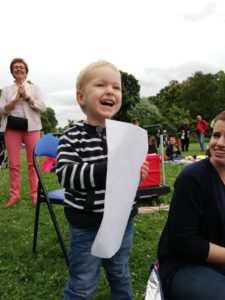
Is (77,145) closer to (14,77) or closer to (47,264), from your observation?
(47,264)

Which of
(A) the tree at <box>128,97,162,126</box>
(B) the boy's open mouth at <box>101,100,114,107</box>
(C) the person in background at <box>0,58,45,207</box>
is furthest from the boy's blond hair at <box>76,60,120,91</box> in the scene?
(A) the tree at <box>128,97,162,126</box>

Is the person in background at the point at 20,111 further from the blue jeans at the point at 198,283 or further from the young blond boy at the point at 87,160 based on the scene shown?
the blue jeans at the point at 198,283

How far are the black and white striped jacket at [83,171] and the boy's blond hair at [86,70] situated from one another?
21 centimetres

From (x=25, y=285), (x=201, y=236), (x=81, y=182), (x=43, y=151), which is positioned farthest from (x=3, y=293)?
(x=201, y=236)

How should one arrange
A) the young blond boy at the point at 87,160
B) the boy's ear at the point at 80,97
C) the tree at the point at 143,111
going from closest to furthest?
1. the young blond boy at the point at 87,160
2. the boy's ear at the point at 80,97
3. the tree at the point at 143,111

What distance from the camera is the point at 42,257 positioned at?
334 centimetres

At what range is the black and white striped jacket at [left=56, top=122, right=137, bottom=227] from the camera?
169 cm

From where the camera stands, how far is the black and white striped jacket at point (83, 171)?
1688mm

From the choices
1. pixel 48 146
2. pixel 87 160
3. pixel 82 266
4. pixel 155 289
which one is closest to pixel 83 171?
pixel 87 160

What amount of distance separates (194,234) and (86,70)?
0.95 meters

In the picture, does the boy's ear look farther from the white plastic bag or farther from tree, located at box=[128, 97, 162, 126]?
tree, located at box=[128, 97, 162, 126]

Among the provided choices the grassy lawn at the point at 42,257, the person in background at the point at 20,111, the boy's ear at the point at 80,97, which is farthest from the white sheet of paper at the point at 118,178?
the person in background at the point at 20,111

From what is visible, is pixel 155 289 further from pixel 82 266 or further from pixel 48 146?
pixel 48 146

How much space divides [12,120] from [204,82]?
54152mm
